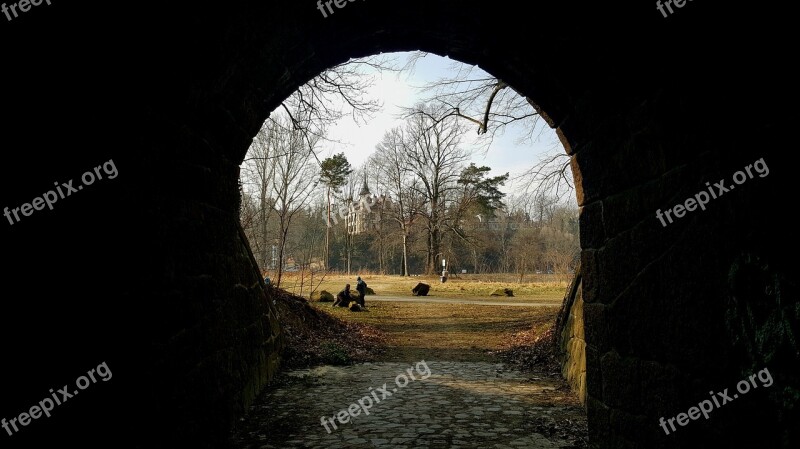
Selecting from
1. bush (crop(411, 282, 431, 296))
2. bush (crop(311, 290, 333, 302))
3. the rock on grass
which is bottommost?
the rock on grass

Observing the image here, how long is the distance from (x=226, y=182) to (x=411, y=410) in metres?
3.24

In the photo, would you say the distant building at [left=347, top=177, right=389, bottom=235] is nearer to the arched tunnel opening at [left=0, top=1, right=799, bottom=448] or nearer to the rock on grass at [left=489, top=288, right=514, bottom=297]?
the rock on grass at [left=489, top=288, right=514, bottom=297]

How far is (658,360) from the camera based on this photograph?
241 cm

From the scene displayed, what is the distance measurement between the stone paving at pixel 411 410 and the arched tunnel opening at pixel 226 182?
41.2 inches

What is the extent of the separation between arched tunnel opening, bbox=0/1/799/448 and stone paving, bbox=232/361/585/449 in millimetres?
1048

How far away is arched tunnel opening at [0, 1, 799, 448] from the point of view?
1708 millimetres

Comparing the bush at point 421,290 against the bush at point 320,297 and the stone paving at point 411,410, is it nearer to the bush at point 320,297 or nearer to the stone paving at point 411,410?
the bush at point 320,297

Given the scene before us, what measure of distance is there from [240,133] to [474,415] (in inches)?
148

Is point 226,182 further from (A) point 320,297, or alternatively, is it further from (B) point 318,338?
(A) point 320,297

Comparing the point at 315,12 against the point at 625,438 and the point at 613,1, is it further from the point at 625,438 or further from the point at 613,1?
the point at 625,438

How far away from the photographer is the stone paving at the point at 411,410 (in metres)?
4.11

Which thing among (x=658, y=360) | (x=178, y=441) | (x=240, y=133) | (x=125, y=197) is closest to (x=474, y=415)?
(x=658, y=360)

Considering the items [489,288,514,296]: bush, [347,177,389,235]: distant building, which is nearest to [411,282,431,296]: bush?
[489,288,514,296]: bush

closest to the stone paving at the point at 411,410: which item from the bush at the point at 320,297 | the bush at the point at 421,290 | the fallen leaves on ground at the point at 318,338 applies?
the fallen leaves on ground at the point at 318,338
